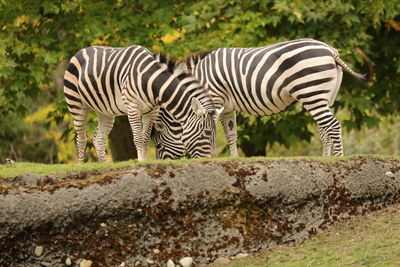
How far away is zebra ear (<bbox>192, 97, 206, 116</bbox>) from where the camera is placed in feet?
29.6

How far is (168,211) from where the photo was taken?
6.86 m

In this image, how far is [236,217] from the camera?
721 cm

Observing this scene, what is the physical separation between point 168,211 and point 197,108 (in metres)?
2.47

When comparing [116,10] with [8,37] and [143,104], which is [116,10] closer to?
[8,37]

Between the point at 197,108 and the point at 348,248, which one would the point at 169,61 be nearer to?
the point at 197,108

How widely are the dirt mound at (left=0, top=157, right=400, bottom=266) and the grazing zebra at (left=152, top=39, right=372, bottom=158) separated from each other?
5.70ft

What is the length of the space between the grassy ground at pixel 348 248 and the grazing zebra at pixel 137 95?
2213mm

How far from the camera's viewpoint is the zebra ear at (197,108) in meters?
9.02

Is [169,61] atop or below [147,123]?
atop

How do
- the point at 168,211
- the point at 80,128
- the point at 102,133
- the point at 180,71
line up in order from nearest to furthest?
the point at 168,211
the point at 180,71
the point at 80,128
the point at 102,133

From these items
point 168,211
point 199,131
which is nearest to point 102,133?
point 199,131

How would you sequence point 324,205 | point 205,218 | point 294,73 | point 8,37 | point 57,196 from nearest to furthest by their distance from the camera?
point 57,196 < point 205,218 < point 324,205 < point 294,73 < point 8,37

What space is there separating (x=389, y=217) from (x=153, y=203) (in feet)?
9.05

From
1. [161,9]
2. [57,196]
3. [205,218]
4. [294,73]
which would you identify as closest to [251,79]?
[294,73]
